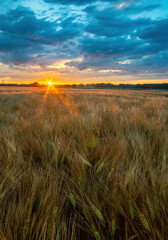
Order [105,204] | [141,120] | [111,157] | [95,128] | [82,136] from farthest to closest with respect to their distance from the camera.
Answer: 1. [141,120]
2. [95,128]
3. [82,136]
4. [111,157]
5. [105,204]

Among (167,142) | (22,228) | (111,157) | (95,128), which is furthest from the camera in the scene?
(95,128)

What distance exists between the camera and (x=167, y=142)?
111cm

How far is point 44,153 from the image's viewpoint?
977mm

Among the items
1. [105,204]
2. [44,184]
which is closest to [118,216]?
[105,204]

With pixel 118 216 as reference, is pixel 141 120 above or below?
above

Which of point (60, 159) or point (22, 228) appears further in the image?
point (60, 159)

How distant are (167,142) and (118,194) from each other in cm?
81

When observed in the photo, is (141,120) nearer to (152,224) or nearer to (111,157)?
(111,157)

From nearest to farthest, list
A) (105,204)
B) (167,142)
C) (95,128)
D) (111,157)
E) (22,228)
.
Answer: (22,228)
(105,204)
(111,157)
(167,142)
(95,128)

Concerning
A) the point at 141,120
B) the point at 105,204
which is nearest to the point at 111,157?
the point at 105,204

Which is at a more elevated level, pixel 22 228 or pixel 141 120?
pixel 141 120

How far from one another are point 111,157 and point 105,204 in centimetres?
37

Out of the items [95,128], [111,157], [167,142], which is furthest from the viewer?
[95,128]

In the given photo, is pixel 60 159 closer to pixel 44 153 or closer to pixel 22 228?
pixel 44 153
